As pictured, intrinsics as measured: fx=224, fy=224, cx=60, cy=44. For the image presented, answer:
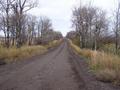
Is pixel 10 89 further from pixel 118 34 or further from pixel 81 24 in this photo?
pixel 81 24

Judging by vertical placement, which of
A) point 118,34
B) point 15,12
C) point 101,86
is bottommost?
point 101,86

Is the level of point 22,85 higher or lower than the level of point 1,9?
lower

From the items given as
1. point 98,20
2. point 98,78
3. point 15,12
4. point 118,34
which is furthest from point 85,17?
point 98,78

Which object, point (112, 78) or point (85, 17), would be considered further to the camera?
point (85, 17)

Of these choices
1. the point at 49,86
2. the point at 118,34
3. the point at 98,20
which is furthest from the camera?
the point at 98,20

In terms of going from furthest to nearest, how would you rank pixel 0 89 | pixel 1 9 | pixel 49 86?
pixel 1 9
pixel 49 86
pixel 0 89

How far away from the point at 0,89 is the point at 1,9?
28.2 metres

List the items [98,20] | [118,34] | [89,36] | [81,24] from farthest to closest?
[98,20], [89,36], [81,24], [118,34]

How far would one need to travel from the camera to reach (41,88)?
8961mm

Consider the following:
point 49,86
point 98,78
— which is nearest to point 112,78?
point 98,78

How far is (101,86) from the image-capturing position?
976 cm

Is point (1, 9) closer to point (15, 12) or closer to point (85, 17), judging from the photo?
point (15, 12)

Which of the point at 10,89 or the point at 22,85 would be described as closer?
the point at 10,89

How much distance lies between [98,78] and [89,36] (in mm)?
46717
